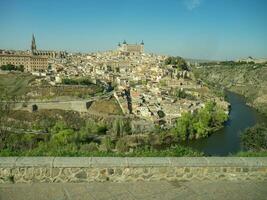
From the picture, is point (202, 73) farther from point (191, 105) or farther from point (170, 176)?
point (170, 176)

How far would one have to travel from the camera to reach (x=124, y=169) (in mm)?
3320

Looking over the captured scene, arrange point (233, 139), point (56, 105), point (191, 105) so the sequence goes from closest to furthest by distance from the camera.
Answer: point (233, 139)
point (56, 105)
point (191, 105)

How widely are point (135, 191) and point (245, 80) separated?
2152 inches

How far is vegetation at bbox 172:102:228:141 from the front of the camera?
22.9 m

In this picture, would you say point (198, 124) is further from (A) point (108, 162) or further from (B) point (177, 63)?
(B) point (177, 63)

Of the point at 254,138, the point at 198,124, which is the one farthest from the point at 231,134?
the point at 254,138

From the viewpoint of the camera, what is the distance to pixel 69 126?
24281 mm

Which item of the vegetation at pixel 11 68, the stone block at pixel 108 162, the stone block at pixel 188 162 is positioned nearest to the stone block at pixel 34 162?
the stone block at pixel 108 162

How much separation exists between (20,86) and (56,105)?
6851mm

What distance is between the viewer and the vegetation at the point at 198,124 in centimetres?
2294

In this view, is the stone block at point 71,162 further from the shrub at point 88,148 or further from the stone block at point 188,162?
the stone block at point 188,162

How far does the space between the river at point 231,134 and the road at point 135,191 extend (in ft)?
37.7

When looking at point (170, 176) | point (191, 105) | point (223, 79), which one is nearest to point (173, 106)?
point (191, 105)

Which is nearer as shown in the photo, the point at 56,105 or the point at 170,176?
the point at 170,176
